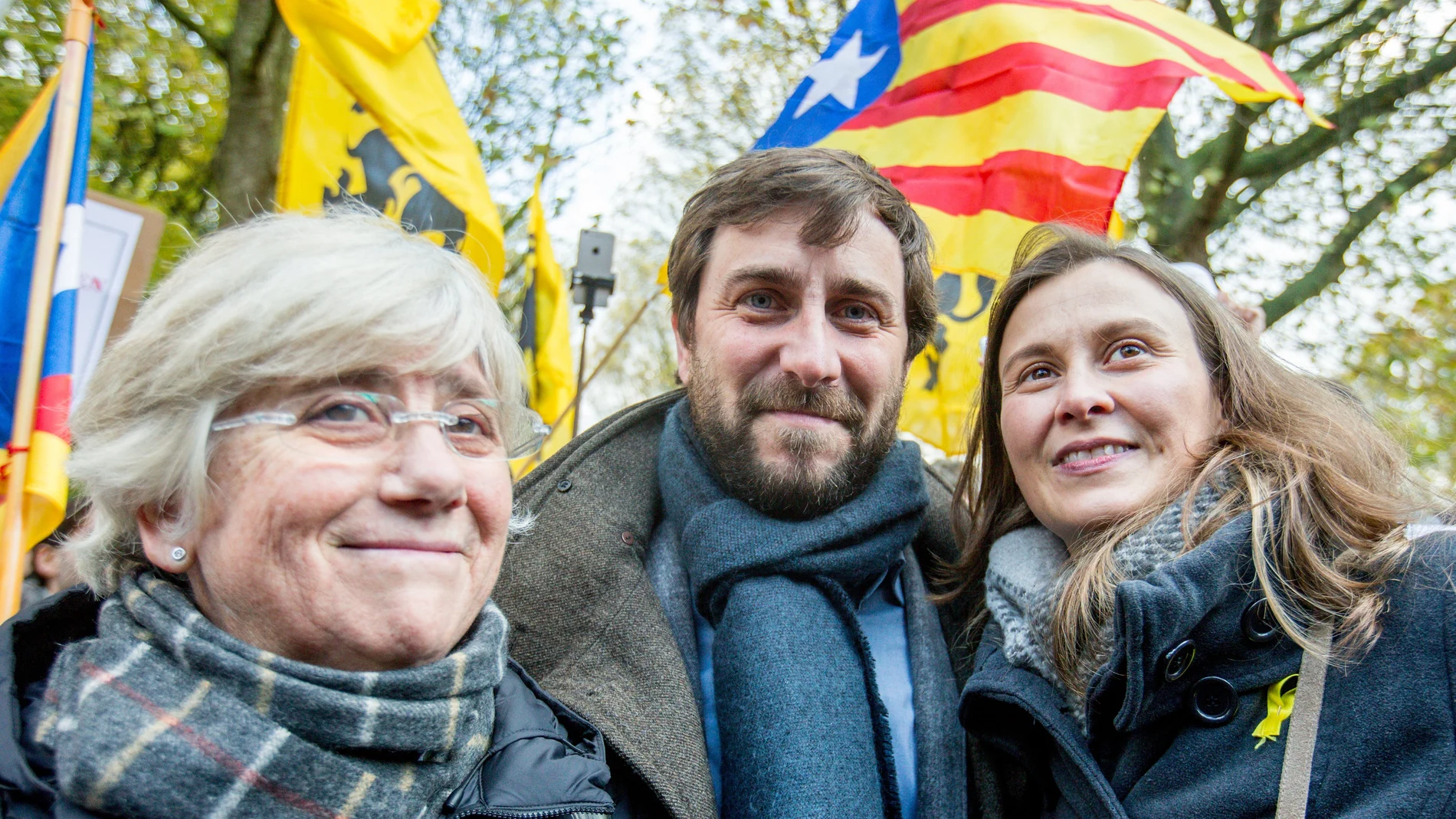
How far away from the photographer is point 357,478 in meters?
1.40

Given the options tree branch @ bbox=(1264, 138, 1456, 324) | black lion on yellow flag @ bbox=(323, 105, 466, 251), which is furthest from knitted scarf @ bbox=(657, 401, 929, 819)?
tree branch @ bbox=(1264, 138, 1456, 324)

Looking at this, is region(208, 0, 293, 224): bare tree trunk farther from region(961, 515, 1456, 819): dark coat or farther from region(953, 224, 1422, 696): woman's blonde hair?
region(961, 515, 1456, 819): dark coat

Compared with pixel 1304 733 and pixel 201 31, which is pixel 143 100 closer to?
pixel 201 31

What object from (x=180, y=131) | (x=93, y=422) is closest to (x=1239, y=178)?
(x=93, y=422)

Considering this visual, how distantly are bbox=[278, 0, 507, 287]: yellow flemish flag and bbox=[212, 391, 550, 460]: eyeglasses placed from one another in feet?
7.16

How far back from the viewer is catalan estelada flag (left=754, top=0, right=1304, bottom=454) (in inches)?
141

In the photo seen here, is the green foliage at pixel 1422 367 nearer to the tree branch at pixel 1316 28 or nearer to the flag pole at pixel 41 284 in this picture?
the tree branch at pixel 1316 28

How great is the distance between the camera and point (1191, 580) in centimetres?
155

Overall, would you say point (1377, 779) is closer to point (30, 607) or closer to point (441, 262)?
point (441, 262)

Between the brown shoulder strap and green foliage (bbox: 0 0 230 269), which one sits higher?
green foliage (bbox: 0 0 230 269)

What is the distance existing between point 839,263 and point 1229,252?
9.01 m

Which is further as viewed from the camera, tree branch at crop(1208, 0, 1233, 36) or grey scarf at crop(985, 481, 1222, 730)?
tree branch at crop(1208, 0, 1233, 36)

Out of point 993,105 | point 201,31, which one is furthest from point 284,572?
point 201,31

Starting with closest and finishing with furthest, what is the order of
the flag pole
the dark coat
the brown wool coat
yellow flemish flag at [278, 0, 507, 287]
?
the dark coat → the brown wool coat → the flag pole → yellow flemish flag at [278, 0, 507, 287]
